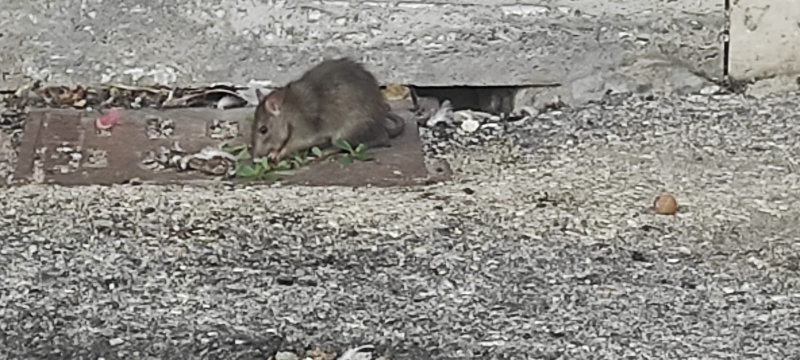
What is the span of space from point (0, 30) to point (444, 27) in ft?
6.03

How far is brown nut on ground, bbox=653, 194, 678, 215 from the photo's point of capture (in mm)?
5594

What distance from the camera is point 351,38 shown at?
22.3 ft

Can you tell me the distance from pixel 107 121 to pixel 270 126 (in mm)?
765

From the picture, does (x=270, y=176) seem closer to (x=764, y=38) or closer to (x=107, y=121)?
(x=107, y=121)

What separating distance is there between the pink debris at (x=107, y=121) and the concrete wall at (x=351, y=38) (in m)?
0.32

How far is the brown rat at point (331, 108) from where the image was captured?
6199mm

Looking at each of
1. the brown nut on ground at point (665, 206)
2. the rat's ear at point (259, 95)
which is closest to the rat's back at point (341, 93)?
the rat's ear at point (259, 95)

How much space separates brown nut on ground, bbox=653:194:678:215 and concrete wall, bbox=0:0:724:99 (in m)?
1.41

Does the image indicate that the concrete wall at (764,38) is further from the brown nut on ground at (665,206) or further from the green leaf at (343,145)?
the green leaf at (343,145)

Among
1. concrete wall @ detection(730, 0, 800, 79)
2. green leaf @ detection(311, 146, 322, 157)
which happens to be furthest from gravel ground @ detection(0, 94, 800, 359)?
concrete wall @ detection(730, 0, 800, 79)

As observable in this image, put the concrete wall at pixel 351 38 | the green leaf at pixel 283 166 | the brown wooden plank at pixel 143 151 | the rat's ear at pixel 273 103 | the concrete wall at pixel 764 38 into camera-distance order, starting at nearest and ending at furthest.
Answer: the brown wooden plank at pixel 143 151 → the green leaf at pixel 283 166 → the rat's ear at pixel 273 103 → the concrete wall at pixel 351 38 → the concrete wall at pixel 764 38

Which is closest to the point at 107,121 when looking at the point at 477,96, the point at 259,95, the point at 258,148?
→ the point at 259,95

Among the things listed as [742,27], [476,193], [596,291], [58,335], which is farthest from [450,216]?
[742,27]

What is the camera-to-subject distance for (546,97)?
697 cm
